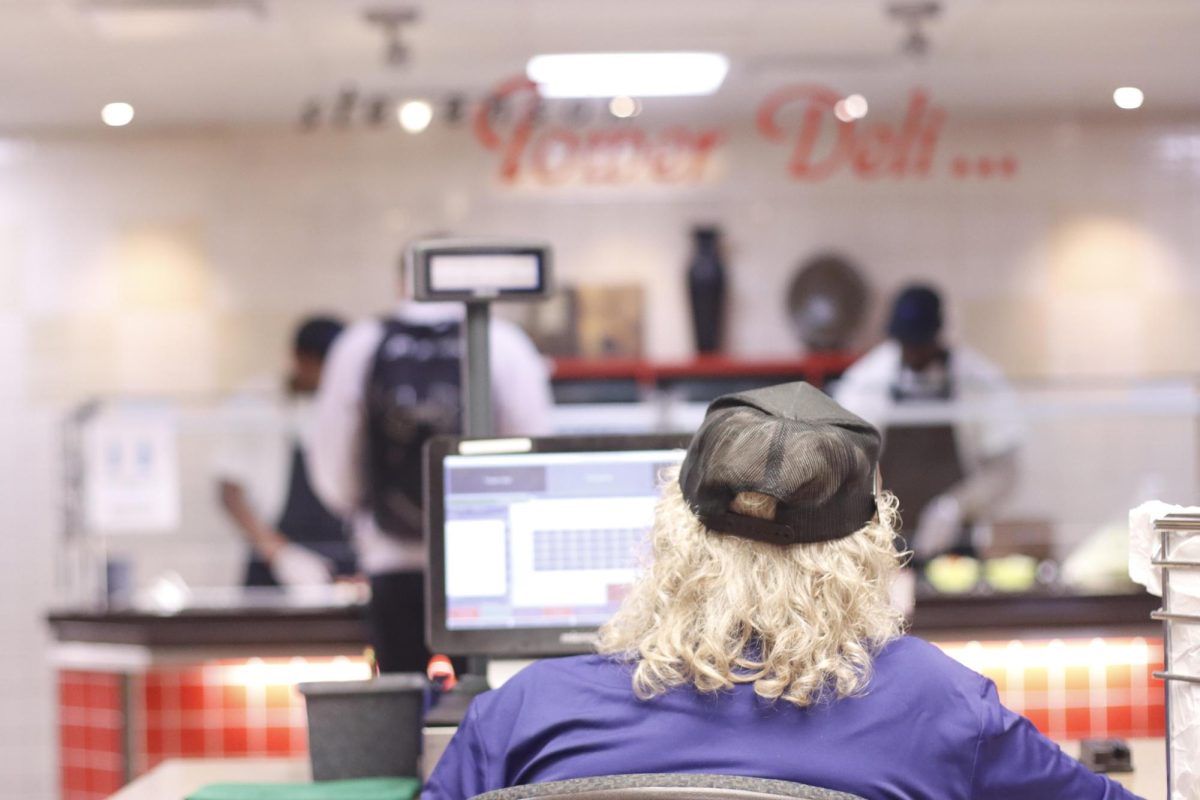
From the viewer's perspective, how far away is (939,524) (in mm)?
5277

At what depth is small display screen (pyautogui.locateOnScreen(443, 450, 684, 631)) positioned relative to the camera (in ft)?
7.09

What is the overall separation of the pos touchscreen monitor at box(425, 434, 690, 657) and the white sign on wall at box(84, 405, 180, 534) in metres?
2.47

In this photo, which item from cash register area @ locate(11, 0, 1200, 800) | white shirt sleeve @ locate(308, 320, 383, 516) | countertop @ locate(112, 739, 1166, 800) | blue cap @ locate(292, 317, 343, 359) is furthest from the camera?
blue cap @ locate(292, 317, 343, 359)

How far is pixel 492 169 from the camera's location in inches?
272

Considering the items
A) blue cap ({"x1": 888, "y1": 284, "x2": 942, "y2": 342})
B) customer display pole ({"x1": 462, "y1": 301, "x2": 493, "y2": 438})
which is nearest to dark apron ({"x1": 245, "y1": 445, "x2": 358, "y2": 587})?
blue cap ({"x1": 888, "y1": 284, "x2": 942, "y2": 342})

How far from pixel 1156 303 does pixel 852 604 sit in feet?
19.8

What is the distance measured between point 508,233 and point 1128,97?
286 centimetres

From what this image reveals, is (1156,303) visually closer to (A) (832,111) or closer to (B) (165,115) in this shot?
(A) (832,111)

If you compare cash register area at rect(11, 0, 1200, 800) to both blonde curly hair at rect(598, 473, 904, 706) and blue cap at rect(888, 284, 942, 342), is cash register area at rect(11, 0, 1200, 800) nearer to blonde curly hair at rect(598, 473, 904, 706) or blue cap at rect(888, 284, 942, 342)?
blue cap at rect(888, 284, 942, 342)

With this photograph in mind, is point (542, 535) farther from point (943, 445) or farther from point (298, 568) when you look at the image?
point (298, 568)

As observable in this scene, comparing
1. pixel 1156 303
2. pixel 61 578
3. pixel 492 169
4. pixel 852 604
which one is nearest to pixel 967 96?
pixel 1156 303

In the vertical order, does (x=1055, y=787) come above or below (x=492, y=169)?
below

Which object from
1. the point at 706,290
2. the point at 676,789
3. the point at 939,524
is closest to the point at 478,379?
the point at 676,789

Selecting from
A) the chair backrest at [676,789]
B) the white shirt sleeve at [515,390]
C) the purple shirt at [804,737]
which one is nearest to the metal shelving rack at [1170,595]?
the purple shirt at [804,737]
